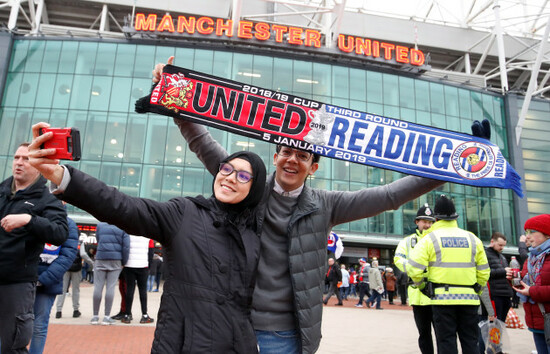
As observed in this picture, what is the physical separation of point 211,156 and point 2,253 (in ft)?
6.12

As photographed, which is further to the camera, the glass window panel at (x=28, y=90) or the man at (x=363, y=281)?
the glass window panel at (x=28, y=90)

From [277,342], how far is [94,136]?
87.8 ft

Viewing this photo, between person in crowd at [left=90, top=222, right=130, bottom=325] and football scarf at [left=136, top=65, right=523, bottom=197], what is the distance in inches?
200

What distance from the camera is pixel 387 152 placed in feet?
9.55

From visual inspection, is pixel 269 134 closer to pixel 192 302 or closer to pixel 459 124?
pixel 192 302

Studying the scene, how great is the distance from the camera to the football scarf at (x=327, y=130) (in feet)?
9.23

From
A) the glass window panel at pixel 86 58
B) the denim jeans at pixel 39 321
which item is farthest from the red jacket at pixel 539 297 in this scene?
the glass window panel at pixel 86 58

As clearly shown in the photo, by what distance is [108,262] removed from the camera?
725 cm

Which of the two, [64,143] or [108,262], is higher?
[64,143]

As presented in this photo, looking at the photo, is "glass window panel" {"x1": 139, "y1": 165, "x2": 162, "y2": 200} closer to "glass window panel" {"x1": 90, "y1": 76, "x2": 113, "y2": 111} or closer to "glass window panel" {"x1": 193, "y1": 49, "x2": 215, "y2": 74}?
"glass window panel" {"x1": 90, "y1": 76, "x2": 113, "y2": 111}

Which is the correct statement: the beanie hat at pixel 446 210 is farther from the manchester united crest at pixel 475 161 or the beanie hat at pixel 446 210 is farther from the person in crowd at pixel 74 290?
the person in crowd at pixel 74 290

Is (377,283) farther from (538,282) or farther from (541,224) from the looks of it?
(541,224)

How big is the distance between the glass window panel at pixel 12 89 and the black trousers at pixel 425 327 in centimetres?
2986

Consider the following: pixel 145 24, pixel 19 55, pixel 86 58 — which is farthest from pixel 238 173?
pixel 19 55
